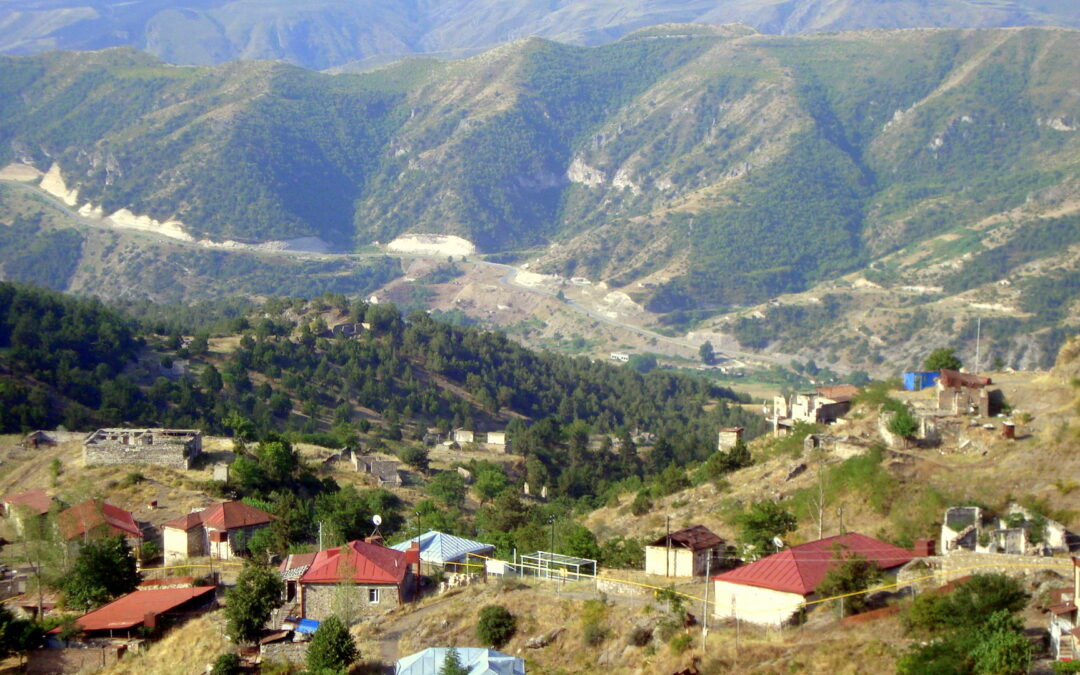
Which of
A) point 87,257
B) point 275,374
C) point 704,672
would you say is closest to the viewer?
point 704,672

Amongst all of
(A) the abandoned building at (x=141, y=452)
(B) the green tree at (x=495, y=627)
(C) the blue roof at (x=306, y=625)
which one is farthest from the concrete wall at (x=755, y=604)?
(A) the abandoned building at (x=141, y=452)

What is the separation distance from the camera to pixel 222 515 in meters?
35.2

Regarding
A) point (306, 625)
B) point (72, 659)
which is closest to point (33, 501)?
point (72, 659)

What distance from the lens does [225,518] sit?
3516 centimetres

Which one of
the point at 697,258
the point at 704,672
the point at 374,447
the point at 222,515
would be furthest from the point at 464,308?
the point at 704,672

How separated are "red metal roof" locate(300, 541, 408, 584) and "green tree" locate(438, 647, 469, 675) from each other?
14.3 feet

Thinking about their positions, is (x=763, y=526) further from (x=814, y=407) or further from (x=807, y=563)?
(x=814, y=407)

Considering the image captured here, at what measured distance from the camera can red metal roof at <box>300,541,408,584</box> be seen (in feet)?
93.5

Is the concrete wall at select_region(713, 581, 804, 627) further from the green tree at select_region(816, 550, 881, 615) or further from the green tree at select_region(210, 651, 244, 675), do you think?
the green tree at select_region(210, 651, 244, 675)

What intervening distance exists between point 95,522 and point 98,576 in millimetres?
4233

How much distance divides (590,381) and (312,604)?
75736 mm

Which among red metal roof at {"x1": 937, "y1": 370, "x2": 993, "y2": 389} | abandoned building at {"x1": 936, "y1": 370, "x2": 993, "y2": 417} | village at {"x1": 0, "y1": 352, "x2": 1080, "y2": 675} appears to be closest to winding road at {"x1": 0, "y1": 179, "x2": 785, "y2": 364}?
red metal roof at {"x1": 937, "y1": 370, "x2": 993, "y2": 389}

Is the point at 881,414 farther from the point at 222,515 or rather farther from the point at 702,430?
the point at 702,430

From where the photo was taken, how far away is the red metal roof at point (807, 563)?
83.7 feet
